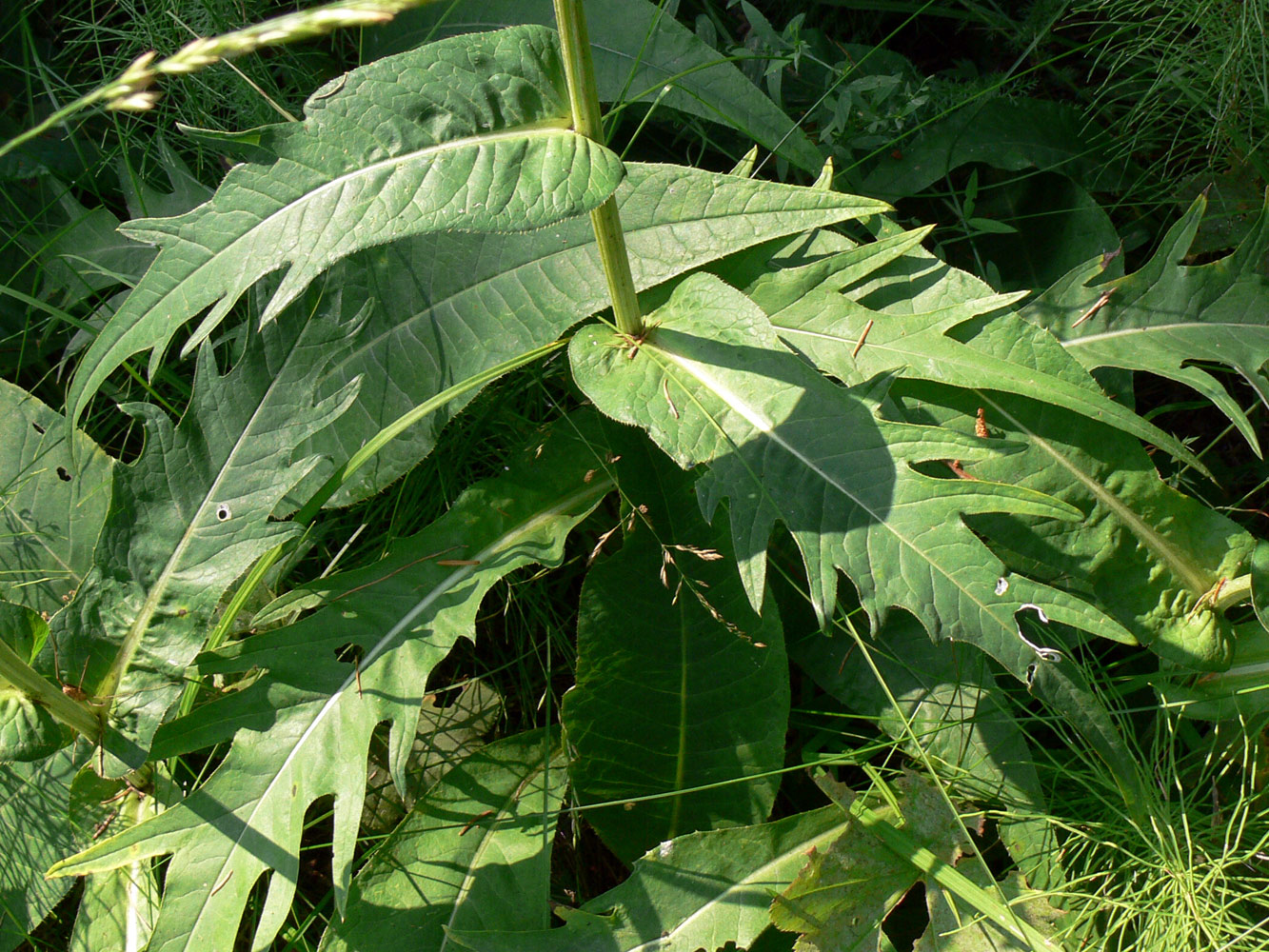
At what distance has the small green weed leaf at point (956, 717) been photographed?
1.60 m

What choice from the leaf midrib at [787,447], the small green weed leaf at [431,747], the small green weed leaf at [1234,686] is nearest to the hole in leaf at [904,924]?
the small green weed leaf at [1234,686]

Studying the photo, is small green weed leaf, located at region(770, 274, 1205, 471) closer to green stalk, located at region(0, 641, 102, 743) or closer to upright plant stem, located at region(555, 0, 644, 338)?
upright plant stem, located at region(555, 0, 644, 338)

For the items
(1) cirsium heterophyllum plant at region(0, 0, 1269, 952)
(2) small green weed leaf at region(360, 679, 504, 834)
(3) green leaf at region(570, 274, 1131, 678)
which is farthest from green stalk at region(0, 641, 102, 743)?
(3) green leaf at region(570, 274, 1131, 678)

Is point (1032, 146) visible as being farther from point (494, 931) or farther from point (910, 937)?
point (494, 931)

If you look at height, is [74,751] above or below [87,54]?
below

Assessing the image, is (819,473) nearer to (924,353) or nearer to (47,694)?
(924,353)

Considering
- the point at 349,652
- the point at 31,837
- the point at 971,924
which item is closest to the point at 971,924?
the point at 971,924

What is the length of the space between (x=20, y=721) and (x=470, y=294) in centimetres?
100

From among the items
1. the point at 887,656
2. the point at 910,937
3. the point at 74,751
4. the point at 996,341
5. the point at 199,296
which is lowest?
the point at 910,937

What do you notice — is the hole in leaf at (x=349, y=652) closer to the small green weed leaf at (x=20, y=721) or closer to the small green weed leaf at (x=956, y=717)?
the small green weed leaf at (x=20, y=721)

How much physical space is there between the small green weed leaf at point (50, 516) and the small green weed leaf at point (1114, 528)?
1.54 meters

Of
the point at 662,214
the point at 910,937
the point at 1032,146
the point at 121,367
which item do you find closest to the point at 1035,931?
the point at 910,937

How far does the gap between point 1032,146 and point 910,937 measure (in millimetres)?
1630

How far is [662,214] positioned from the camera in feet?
5.30
